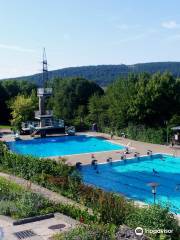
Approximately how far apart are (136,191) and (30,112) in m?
25.4

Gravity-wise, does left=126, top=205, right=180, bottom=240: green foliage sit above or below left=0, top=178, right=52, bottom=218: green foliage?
above

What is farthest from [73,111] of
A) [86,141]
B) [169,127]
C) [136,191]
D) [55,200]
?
[55,200]

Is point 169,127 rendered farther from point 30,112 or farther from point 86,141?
point 30,112

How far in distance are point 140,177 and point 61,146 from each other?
42.7 ft

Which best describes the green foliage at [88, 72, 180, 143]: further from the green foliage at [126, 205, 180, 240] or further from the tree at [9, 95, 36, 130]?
the green foliage at [126, 205, 180, 240]

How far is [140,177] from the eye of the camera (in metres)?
25.0

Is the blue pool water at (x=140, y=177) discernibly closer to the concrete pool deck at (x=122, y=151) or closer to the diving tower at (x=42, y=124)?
the concrete pool deck at (x=122, y=151)

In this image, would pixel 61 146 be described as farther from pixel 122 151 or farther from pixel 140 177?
pixel 140 177

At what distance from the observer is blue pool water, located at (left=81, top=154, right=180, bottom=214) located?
69.9ft

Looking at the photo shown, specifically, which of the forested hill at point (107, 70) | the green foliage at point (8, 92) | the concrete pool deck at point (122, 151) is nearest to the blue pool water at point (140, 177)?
the concrete pool deck at point (122, 151)

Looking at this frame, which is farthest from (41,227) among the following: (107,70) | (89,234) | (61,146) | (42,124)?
(107,70)

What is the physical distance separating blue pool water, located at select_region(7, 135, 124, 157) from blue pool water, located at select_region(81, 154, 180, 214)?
223 inches

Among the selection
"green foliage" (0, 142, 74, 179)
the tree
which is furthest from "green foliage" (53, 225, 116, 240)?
the tree

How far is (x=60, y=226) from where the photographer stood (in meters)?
11.7
